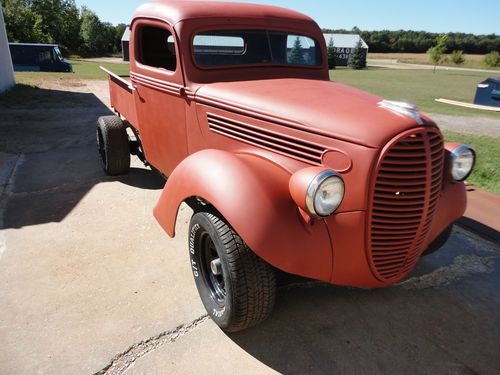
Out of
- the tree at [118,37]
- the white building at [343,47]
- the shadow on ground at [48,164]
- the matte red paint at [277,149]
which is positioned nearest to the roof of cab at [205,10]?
the matte red paint at [277,149]

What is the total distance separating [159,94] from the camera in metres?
3.20

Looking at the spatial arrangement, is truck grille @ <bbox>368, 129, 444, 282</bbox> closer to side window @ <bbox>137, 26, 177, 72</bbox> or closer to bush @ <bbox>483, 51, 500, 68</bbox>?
side window @ <bbox>137, 26, 177, 72</bbox>

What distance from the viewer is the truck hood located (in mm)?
1907

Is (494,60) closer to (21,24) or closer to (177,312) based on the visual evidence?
(21,24)

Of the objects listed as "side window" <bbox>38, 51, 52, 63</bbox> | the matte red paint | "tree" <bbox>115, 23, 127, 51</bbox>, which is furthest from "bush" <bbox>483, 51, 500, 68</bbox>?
the matte red paint

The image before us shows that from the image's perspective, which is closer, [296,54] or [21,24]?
[296,54]

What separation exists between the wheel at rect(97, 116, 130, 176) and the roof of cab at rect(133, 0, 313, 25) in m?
1.39

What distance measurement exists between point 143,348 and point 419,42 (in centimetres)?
7753

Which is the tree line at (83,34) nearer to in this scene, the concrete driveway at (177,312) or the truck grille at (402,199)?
the concrete driveway at (177,312)

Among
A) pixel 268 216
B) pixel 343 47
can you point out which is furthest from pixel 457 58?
pixel 268 216

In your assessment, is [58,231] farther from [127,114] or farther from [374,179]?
[374,179]

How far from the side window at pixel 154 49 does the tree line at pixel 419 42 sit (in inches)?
2664

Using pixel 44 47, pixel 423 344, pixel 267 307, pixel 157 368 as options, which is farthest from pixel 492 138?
pixel 44 47

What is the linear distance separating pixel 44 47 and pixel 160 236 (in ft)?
70.4
